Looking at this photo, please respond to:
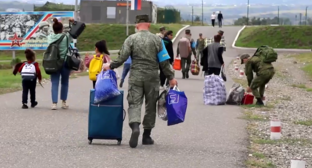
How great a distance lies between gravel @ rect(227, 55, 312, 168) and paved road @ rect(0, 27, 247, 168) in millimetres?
379

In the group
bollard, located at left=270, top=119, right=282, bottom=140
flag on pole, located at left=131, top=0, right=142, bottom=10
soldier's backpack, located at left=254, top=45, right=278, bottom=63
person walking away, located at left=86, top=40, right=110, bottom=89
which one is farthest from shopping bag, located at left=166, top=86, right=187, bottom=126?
flag on pole, located at left=131, top=0, right=142, bottom=10

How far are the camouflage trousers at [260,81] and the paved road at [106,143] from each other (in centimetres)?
115

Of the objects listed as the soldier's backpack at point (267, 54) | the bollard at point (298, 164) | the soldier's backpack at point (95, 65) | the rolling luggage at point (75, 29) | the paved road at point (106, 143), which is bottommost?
the paved road at point (106, 143)

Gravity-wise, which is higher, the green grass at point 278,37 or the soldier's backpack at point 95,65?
the green grass at point 278,37

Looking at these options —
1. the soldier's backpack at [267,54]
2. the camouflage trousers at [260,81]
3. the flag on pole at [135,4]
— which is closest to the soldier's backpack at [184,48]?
the camouflage trousers at [260,81]

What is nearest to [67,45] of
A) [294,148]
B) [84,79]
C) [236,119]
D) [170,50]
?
[236,119]

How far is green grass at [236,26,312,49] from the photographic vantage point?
176 ft

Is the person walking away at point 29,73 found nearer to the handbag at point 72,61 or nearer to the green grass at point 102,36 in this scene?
the handbag at point 72,61

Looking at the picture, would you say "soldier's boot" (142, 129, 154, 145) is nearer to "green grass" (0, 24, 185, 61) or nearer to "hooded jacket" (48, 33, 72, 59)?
"hooded jacket" (48, 33, 72, 59)

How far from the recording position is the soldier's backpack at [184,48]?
24578mm

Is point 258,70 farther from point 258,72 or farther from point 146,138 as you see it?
point 146,138

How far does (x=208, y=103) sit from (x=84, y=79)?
8.17m

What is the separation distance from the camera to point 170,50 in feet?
66.7

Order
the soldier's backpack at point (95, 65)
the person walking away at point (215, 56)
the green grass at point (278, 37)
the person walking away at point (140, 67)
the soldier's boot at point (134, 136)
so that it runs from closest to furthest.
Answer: the soldier's boot at point (134, 136), the person walking away at point (140, 67), the soldier's backpack at point (95, 65), the person walking away at point (215, 56), the green grass at point (278, 37)
